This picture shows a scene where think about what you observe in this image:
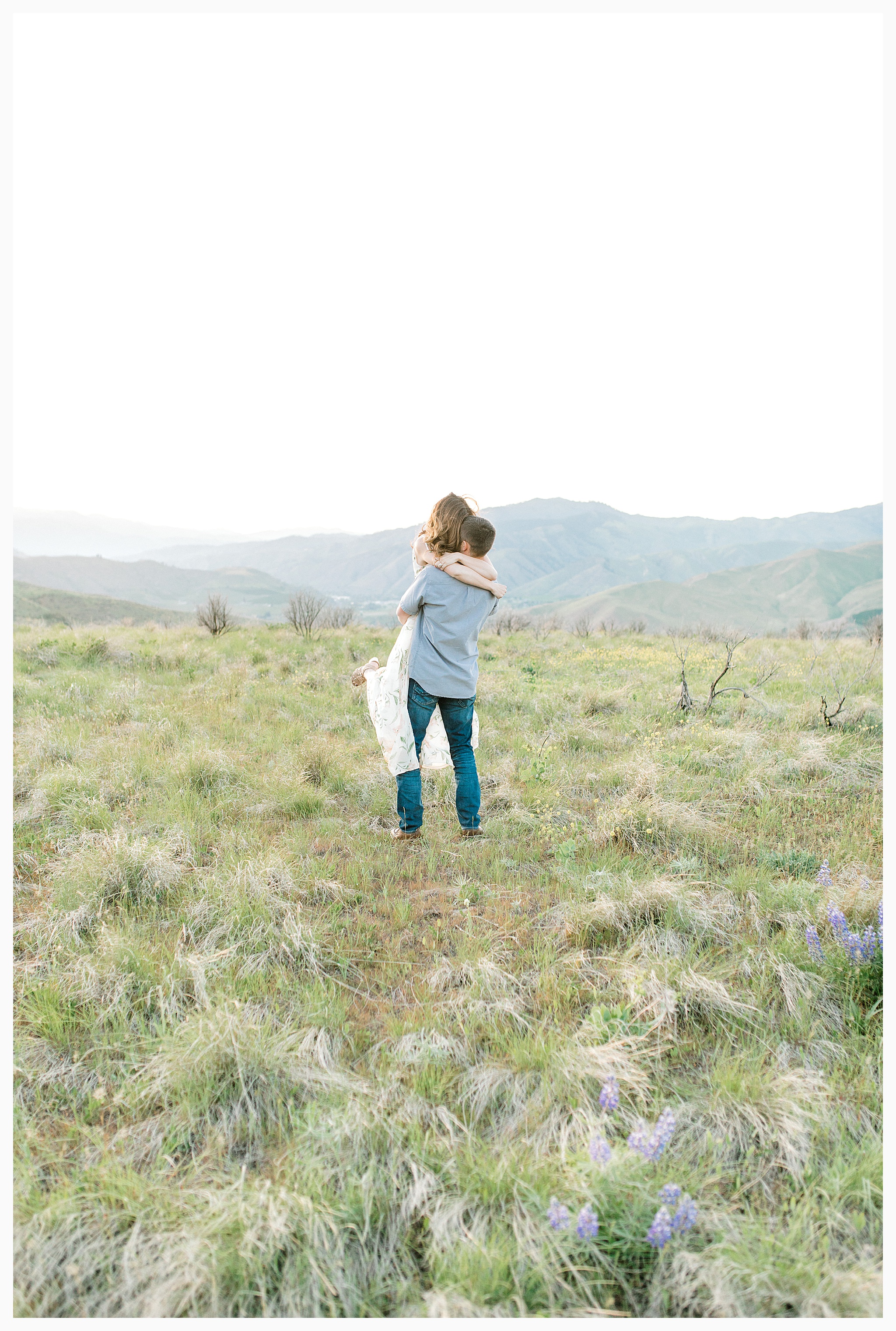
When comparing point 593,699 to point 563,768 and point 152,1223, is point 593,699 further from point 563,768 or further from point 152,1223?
point 152,1223

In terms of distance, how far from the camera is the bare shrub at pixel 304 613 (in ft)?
50.0

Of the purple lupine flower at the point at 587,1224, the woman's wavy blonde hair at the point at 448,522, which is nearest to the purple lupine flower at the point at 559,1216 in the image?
the purple lupine flower at the point at 587,1224

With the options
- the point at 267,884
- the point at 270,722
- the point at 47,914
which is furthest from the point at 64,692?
the point at 267,884

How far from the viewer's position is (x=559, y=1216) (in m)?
1.68

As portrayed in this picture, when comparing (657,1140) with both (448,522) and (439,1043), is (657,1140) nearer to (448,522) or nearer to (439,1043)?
(439,1043)

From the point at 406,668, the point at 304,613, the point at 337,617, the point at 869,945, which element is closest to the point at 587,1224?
the point at 869,945

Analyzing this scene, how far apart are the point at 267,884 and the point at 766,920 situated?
2.74 meters

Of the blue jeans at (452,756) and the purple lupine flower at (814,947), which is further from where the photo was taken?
the blue jeans at (452,756)

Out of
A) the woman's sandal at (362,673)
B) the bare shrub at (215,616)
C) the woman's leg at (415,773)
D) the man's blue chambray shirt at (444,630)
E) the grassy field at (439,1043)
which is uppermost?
the bare shrub at (215,616)

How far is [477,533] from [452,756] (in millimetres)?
1602

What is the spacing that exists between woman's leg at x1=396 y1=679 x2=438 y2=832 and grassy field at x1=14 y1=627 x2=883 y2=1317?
0.79ft

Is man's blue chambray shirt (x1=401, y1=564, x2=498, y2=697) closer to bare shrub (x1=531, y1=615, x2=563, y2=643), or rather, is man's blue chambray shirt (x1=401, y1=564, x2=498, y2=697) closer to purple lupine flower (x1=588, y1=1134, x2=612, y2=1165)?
purple lupine flower (x1=588, y1=1134, x2=612, y2=1165)

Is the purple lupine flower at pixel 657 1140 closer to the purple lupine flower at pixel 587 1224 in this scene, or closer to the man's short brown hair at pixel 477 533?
the purple lupine flower at pixel 587 1224

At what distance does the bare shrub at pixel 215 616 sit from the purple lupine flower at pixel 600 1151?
14174mm
